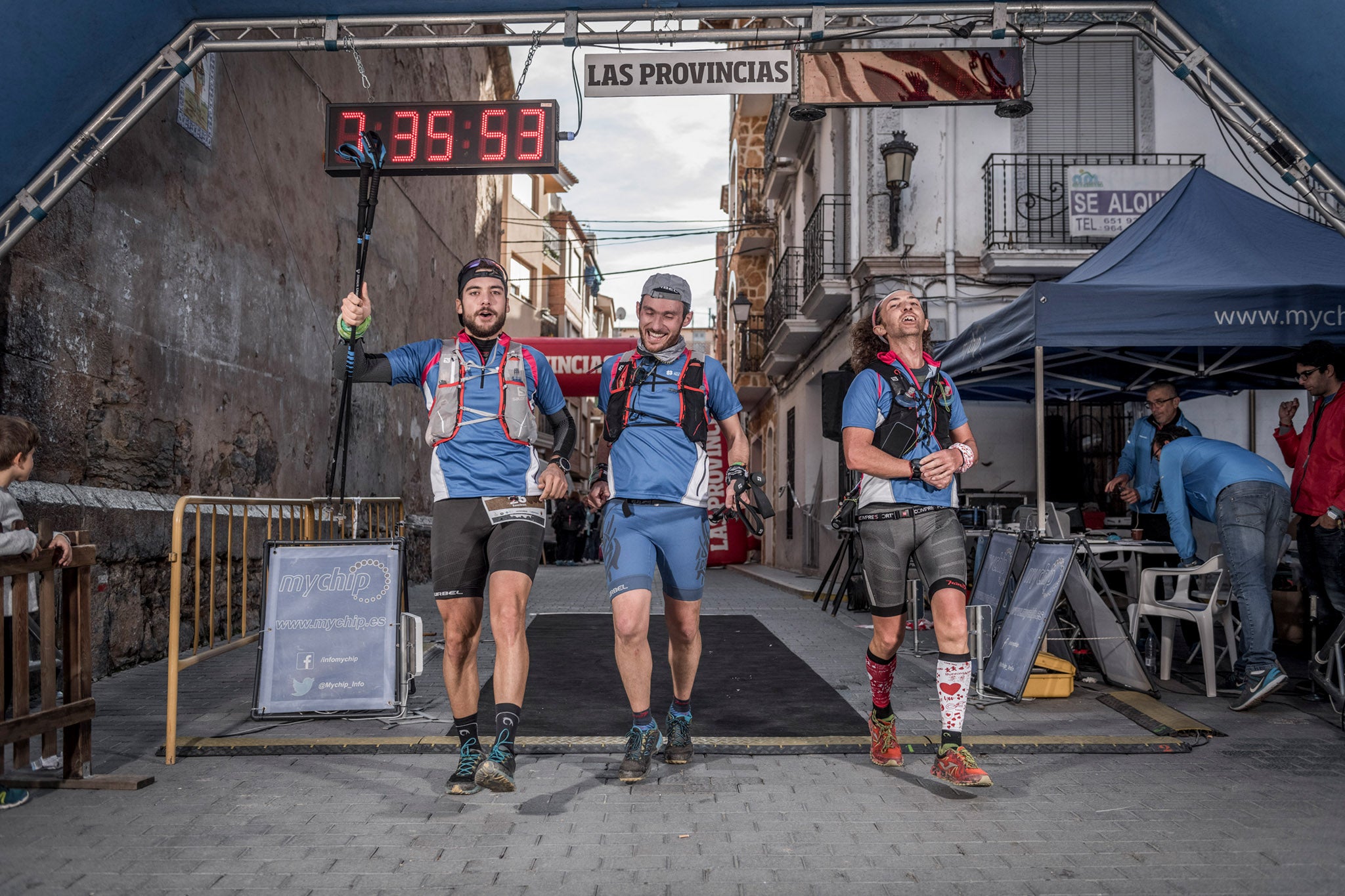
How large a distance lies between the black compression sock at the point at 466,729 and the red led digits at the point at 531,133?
14.5ft

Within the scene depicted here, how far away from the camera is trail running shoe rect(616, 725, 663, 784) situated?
4.45 meters

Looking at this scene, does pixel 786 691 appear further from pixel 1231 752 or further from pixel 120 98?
pixel 120 98

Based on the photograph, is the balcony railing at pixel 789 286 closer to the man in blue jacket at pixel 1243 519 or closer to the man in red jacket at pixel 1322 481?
the man in blue jacket at pixel 1243 519

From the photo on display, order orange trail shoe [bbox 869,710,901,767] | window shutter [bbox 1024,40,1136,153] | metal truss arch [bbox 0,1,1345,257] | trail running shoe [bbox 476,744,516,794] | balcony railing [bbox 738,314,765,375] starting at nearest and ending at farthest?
trail running shoe [bbox 476,744,516,794] → orange trail shoe [bbox 869,710,901,767] → metal truss arch [bbox 0,1,1345,257] → window shutter [bbox 1024,40,1136,153] → balcony railing [bbox 738,314,765,375]

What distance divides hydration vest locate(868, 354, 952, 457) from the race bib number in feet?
4.83

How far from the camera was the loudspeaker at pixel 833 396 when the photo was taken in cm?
636

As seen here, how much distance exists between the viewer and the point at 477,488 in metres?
4.46

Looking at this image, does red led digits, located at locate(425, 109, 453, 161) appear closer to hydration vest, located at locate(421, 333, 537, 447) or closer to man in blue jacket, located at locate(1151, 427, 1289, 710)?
hydration vest, located at locate(421, 333, 537, 447)

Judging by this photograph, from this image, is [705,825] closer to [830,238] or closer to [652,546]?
[652,546]

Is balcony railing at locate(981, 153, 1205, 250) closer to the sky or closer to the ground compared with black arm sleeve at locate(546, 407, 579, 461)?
closer to the sky

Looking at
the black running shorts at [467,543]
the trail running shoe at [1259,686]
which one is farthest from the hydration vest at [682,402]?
the trail running shoe at [1259,686]

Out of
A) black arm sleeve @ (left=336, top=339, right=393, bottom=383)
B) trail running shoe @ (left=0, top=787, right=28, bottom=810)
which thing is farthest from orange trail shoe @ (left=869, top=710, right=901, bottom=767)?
trail running shoe @ (left=0, top=787, right=28, bottom=810)

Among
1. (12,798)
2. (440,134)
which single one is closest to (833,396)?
(440,134)

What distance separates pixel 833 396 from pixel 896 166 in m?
8.11
